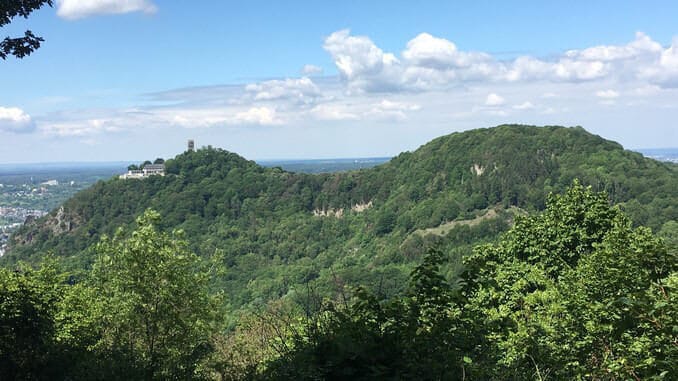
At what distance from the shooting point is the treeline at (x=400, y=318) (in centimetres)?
662

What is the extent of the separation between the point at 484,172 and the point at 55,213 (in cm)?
16804

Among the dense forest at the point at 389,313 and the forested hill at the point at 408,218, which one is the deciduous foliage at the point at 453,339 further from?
the forested hill at the point at 408,218

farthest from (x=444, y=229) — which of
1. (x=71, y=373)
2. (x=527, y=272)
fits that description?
(x=71, y=373)

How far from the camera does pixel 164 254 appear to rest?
2325 centimetres

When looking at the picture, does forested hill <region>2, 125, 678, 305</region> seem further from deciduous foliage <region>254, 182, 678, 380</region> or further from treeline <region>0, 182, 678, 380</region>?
deciduous foliage <region>254, 182, 678, 380</region>

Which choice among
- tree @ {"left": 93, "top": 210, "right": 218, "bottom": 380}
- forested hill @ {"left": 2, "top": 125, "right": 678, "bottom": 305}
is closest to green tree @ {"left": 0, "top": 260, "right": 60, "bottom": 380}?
tree @ {"left": 93, "top": 210, "right": 218, "bottom": 380}

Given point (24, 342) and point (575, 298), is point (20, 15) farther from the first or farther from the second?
point (575, 298)

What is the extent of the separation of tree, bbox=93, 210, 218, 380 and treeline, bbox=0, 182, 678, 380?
74mm

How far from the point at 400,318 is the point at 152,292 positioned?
17.5m

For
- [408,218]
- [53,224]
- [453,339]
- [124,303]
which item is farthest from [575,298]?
[53,224]

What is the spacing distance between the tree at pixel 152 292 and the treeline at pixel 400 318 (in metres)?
0.07

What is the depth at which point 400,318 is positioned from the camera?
7422 millimetres

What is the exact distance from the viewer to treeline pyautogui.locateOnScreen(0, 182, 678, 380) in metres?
6.62

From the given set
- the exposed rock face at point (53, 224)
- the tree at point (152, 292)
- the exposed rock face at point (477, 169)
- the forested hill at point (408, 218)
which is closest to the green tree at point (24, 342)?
the tree at point (152, 292)
